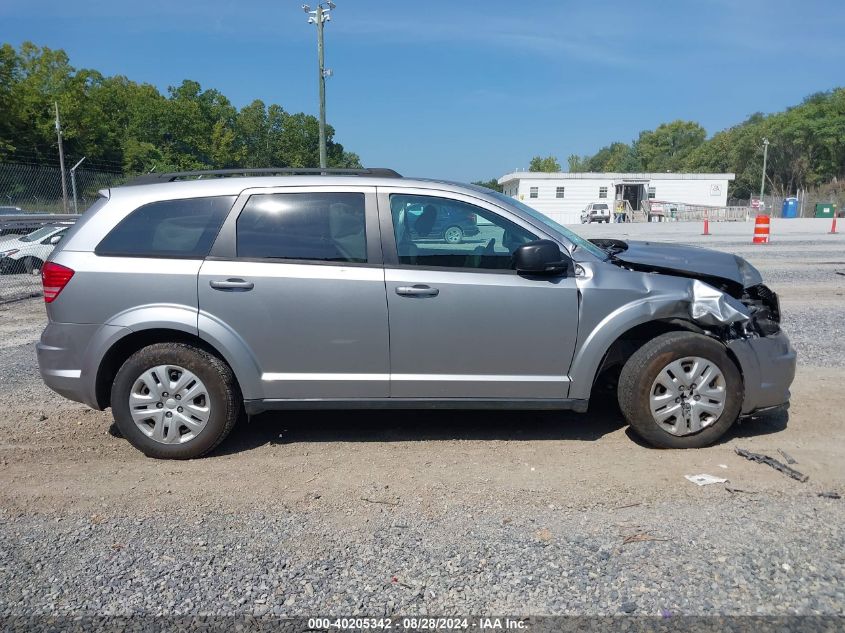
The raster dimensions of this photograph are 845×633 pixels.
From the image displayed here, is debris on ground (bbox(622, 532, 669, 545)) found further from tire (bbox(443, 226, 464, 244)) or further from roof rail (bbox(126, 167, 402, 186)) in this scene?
roof rail (bbox(126, 167, 402, 186))

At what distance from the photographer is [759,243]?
73.3 feet

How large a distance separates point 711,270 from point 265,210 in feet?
10.2

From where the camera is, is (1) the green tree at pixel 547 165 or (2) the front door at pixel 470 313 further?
(1) the green tree at pixel 547 165

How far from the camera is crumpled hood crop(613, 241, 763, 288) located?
4668 millimetres

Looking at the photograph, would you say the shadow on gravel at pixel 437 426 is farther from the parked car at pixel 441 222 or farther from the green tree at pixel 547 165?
the green tree at pixel 547 165

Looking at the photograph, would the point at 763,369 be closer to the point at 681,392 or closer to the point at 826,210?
the point at 681,392

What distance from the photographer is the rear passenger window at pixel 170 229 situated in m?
4.46

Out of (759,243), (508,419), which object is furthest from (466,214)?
(759,243)

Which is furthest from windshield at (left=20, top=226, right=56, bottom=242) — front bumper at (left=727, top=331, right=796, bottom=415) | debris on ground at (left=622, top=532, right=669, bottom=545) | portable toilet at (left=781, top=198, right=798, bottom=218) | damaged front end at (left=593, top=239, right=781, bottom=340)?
portable toilet at (left=781, top=198, right=798, bottom=218)

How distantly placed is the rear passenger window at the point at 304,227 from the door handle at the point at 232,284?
20cm

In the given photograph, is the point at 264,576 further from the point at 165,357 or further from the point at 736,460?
the point at 736,460

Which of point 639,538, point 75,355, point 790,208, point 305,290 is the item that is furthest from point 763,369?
point 790,208

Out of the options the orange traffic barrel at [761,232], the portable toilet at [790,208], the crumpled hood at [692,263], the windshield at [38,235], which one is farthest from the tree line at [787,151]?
the crumpled hood at [692,263]

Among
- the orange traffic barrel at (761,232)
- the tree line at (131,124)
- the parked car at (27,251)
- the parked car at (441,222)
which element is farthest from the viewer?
the tree line at (131,124)
